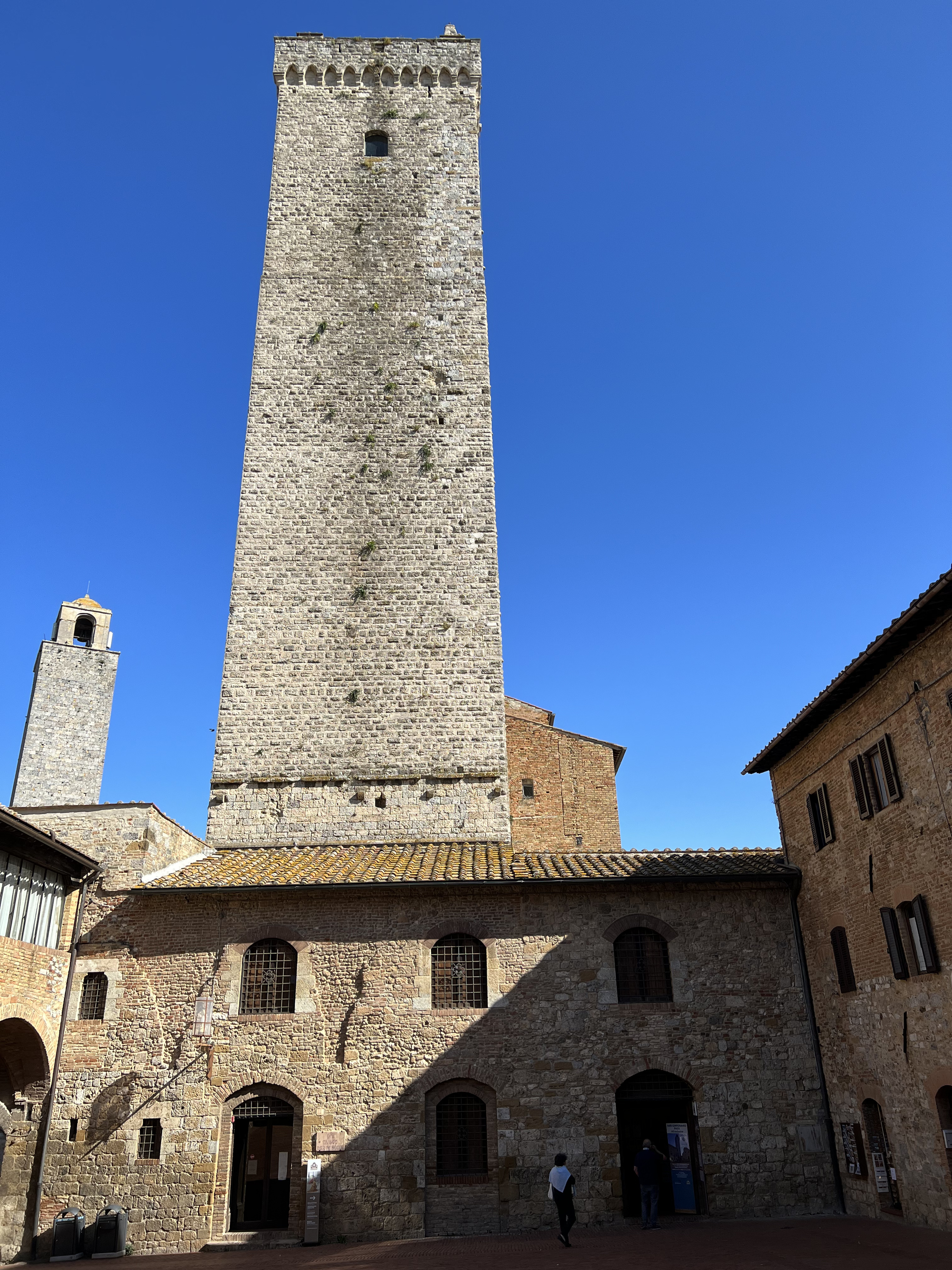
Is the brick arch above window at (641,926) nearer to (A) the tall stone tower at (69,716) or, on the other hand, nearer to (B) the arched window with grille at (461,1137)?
(B) the arched window with grille at (461,1137)

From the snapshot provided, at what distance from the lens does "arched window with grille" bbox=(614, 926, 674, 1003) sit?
14000mm

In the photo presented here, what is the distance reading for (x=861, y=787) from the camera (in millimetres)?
12930

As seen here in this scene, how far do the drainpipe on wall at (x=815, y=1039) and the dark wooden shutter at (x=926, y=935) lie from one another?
10.4 ft

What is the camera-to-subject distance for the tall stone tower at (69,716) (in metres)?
35.5

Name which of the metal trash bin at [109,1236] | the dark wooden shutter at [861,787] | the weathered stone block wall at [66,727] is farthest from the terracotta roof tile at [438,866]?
the weathered stone block wall at [66,727]

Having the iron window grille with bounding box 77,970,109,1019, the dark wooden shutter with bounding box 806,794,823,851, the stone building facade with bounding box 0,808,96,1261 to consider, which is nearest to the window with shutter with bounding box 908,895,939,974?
the dark wooden shutter with bounding box 806,794,823,851

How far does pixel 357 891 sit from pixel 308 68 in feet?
73.7

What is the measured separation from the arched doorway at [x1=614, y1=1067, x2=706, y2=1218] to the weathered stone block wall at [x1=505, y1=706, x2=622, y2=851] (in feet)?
36.3

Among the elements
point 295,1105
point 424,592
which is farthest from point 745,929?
point 424,592

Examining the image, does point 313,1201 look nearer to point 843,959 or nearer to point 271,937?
point 271,937

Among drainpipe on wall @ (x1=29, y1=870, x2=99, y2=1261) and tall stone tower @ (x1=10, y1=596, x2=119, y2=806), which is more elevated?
tall stone tower @ (x1=10, y1=596, x2=119, y2=806)

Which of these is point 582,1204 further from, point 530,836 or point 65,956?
point 530,836

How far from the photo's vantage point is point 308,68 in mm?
24328

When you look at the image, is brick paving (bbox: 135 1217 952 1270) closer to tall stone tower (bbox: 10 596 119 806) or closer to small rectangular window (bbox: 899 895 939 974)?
small rectangular window (bbox: 899 895 939 974)
